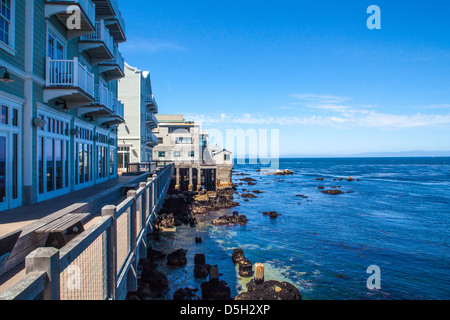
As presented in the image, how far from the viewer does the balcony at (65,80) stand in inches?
440

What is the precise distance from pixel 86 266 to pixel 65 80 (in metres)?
9.31

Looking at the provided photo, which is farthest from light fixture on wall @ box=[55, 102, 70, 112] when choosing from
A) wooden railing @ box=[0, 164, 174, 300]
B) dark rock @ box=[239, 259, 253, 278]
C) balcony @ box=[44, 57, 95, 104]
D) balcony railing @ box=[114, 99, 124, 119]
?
dark rock @ box=[239, 259, 253, 278]

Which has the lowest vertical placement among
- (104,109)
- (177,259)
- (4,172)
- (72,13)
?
(177,259)

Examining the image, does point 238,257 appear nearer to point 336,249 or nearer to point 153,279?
point 153,279

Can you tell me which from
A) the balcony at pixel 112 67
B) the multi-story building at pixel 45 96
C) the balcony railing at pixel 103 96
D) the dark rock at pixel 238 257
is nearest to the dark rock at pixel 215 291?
the dark rock at pixel 238 257

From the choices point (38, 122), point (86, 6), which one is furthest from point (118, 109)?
point (38, 122)

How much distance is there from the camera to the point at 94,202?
900 cm

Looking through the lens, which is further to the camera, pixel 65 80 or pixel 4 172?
pixel 65 80

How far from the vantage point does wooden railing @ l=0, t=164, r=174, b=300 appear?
255 cm

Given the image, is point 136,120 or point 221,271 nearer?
point 221,271

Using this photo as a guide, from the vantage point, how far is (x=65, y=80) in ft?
37.2

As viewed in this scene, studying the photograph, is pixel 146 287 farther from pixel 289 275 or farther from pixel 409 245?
pixel 409 245
